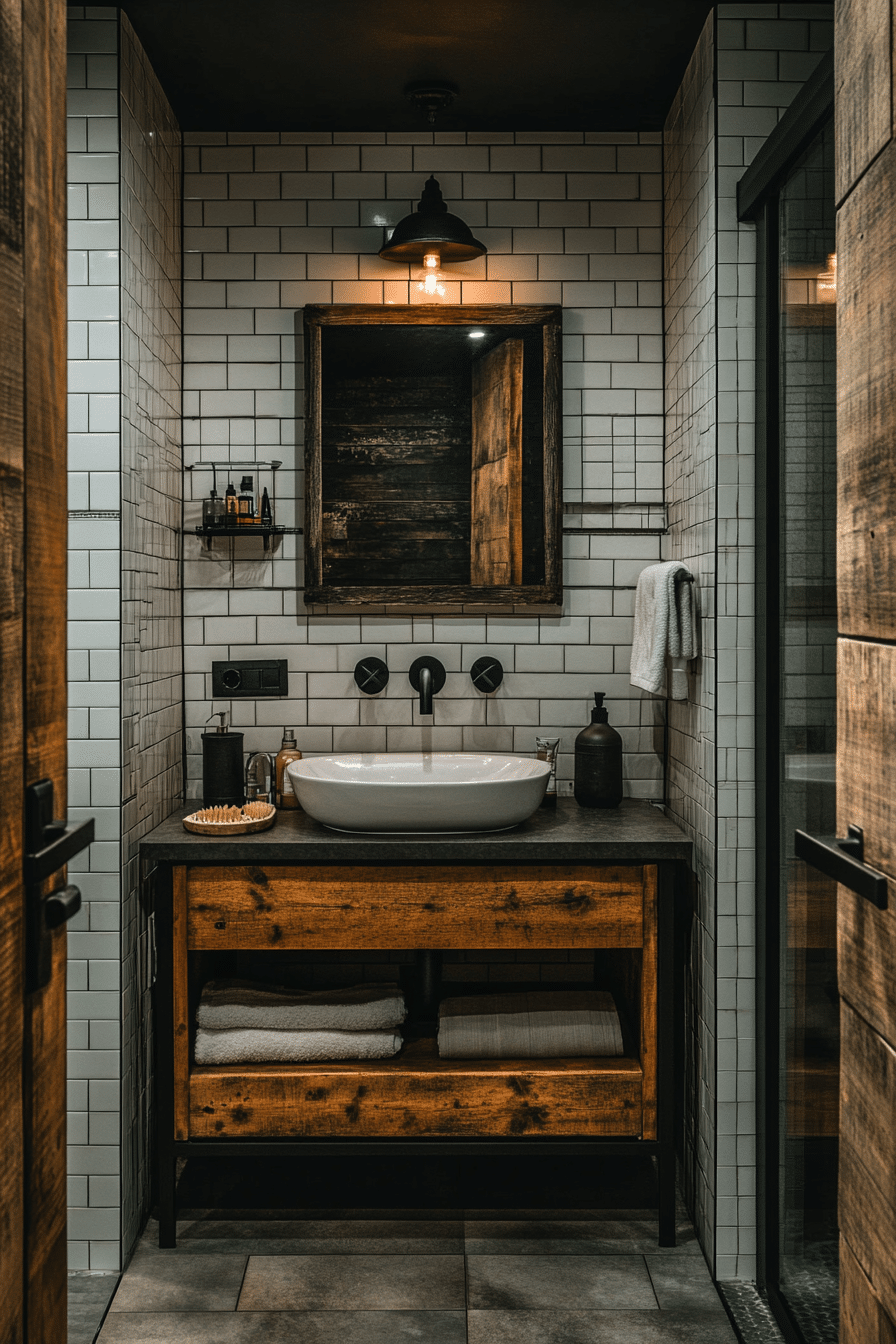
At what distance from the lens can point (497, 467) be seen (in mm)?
2736

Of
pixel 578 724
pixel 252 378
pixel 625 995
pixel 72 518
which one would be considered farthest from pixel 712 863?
pixel 252 378

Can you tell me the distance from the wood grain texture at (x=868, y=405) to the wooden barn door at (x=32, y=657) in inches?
33.9

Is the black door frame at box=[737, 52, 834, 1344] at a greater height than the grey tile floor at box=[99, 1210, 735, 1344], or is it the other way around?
the black door frame at box=[737, 52, 834, 1344]

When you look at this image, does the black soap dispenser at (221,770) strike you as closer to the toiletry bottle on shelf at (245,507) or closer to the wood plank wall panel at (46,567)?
the toiletry bottle on shelf at (245,507)

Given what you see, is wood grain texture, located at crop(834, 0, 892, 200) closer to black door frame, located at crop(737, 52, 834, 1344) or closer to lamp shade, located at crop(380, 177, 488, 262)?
black door frame, located at crop(737, 52, 834, 1344)

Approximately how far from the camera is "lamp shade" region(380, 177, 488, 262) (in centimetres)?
258

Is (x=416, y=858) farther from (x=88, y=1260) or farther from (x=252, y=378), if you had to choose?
(x=252, y=378)

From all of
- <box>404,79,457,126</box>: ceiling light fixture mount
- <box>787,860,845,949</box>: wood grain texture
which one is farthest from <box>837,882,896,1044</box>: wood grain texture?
<box>404,79,457,126</box>: ceiling light fixture mount

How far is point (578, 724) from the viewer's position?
2.80m

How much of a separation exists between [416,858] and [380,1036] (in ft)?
1.43

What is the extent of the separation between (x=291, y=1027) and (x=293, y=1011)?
0.11 ft

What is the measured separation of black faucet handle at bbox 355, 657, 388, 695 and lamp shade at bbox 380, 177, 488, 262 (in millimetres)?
1061

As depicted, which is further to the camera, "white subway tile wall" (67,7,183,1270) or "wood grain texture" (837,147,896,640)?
"white subway tile wall" (67,7,183,1270)

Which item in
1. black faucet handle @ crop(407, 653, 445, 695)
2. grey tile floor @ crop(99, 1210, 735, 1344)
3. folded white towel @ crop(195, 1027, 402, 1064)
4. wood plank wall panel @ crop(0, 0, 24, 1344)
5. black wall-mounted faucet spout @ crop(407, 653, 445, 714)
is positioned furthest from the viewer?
black faucet handle @ crop(407, 653, 445, 695)
